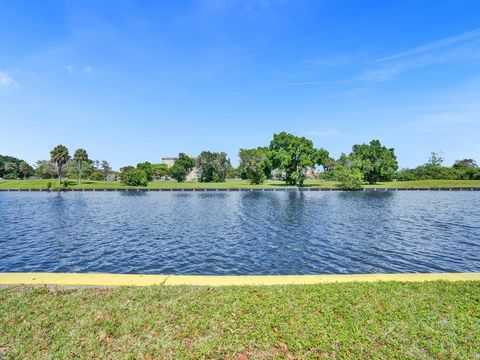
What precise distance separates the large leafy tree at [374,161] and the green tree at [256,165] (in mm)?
30705

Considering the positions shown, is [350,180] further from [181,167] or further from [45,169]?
[45,169]

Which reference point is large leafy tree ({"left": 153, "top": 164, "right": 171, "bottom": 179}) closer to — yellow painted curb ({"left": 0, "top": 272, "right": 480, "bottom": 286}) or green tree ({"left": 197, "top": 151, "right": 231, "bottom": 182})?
green tree ({"left": 197, "top": 151, "right": 231, "bottom": 182})

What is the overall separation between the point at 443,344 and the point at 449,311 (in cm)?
154

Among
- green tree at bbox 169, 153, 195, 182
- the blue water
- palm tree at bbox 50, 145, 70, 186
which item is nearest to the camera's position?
the blue water

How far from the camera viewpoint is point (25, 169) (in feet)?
458

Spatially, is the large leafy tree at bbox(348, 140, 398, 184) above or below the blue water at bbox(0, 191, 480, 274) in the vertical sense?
above

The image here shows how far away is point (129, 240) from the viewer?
19.7m

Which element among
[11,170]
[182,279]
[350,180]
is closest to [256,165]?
[350,180]

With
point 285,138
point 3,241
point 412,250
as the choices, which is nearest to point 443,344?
point 412,250

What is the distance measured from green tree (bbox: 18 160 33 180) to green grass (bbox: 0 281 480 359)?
6523 inches

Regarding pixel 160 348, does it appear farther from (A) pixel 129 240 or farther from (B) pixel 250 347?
(A) pixel 129 240

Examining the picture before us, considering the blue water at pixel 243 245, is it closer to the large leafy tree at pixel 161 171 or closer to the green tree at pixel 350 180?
the green tree at pixel 350 180

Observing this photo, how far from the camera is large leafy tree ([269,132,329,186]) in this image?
91438 millimetres

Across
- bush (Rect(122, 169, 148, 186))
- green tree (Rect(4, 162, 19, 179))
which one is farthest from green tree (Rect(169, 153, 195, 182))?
green tree (Rect(4, 162, 19, 179))
